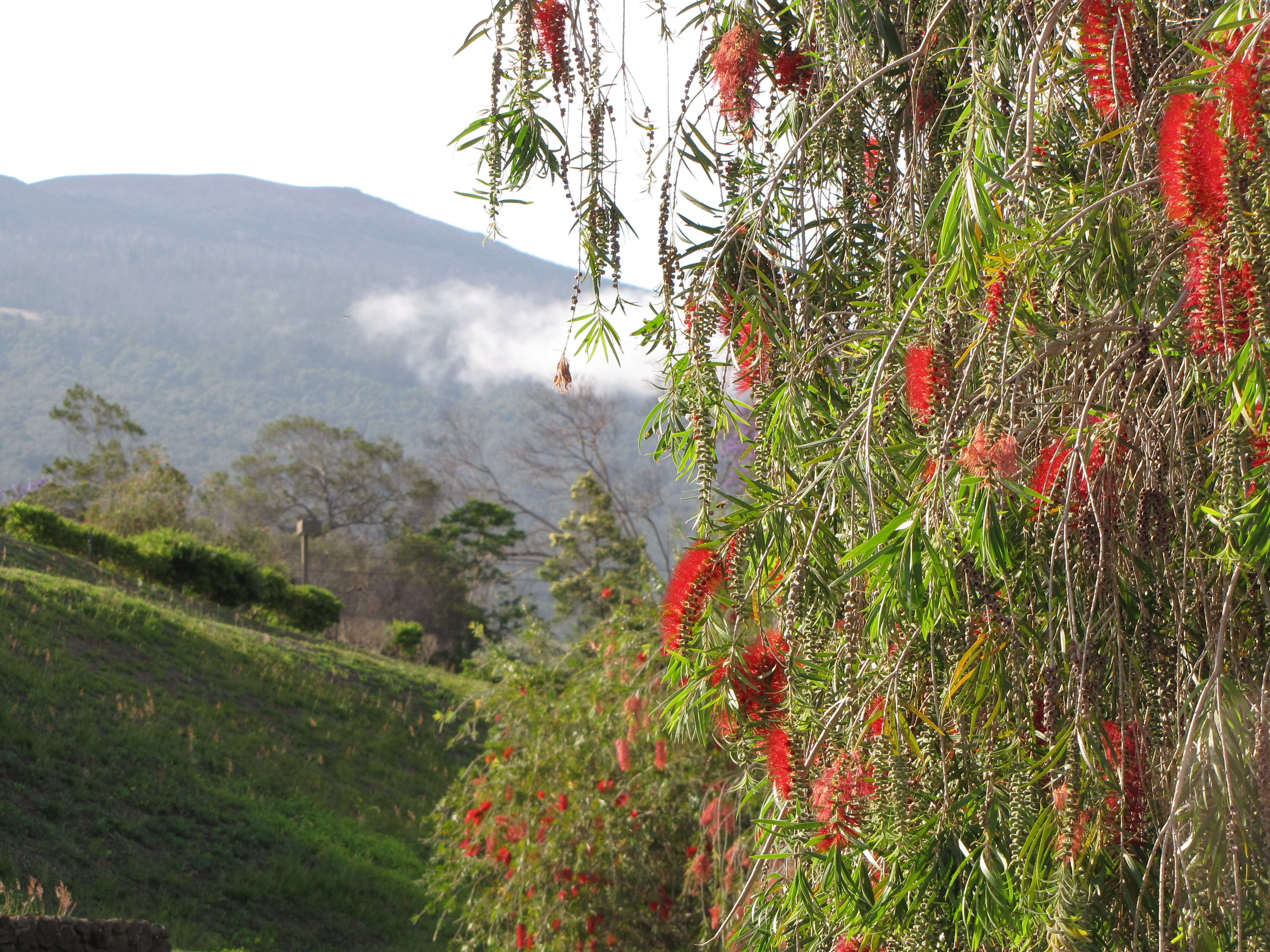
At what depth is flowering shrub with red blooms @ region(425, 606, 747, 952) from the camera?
4.51m

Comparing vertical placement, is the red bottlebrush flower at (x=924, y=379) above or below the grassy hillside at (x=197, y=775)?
above

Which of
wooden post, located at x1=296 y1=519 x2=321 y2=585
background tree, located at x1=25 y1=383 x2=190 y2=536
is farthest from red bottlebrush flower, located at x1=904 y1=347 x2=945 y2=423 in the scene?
wooden post, located at x1=296 y1=519 x2=321 y2=585

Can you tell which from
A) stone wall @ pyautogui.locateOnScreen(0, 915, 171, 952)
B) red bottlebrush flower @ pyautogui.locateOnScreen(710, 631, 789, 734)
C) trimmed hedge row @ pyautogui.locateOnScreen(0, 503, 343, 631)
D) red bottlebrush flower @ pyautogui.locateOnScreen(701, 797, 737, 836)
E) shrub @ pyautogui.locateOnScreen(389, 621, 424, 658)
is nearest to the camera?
red bottlebrush flower @ pyautogui.locateOnScreen(710, 631, 789, 734)

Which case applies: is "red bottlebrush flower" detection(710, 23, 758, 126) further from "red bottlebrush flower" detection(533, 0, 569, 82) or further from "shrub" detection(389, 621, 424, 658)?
"shrub" detection(389, 621, 424, 658)

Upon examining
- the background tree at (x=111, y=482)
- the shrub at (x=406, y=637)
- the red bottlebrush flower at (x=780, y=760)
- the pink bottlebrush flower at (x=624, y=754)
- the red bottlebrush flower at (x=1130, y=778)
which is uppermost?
the red bottlebrush flower at (x=1130, y=778)

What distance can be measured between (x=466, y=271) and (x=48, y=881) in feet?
417

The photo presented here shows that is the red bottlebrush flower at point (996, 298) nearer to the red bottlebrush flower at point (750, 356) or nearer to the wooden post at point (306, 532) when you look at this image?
the red bottlebrush flower at point (750, 356)

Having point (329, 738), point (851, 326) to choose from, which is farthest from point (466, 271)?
point (851, 326)

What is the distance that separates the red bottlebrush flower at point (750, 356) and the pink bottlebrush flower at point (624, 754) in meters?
3.01

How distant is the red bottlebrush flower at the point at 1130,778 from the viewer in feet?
3.71

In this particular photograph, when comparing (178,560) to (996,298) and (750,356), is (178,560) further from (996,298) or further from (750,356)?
(996,298)

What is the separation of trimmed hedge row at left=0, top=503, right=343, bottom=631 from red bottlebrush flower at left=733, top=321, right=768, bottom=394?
41.7ft

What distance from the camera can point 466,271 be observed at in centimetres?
12756

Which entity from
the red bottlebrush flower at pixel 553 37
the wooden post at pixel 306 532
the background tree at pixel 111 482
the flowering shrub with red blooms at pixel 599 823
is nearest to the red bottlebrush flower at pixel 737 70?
the red bottlebrush flower at pixel 553 37
